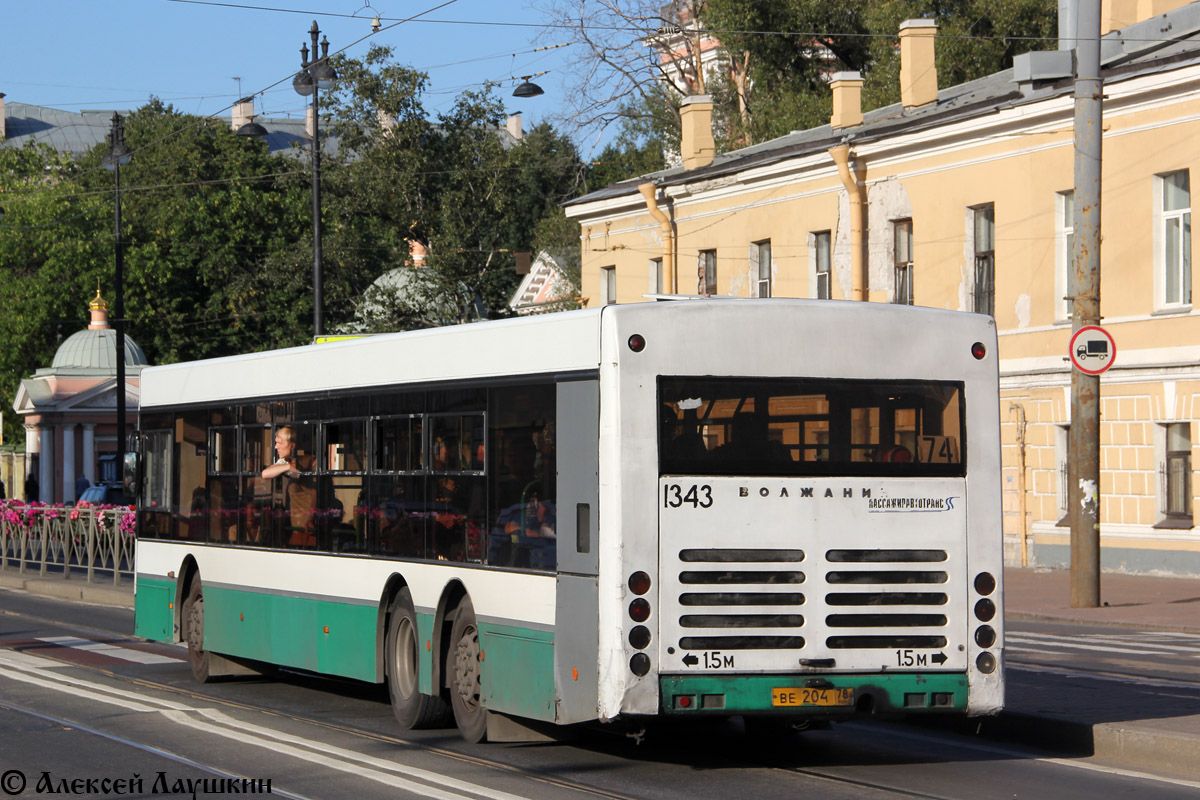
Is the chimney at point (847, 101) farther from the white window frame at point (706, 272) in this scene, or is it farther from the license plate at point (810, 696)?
the license plate at point (810, 696)

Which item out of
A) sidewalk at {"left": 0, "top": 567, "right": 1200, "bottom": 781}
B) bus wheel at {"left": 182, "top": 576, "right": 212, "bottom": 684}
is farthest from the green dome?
sidewalk at {"left": 0, "top": 567, "right": 1200, "bottom": 781}

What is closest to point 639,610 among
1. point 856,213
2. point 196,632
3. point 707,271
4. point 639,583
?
point 639,583

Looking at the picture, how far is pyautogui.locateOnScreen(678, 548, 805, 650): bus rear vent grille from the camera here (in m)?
9.36

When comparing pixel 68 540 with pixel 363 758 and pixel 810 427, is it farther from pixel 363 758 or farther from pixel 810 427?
pixel 810 427

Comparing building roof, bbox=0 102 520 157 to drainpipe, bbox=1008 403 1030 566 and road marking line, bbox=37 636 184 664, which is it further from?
road marking line, bbox=37 636 184 664

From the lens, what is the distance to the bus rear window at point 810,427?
9516 millimetres

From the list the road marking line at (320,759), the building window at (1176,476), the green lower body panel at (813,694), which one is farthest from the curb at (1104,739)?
the building window at (1176,476)

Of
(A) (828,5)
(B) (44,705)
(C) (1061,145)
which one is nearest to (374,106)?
(A) (828,5)

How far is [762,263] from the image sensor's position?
38531 mm

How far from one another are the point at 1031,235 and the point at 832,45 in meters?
27.4

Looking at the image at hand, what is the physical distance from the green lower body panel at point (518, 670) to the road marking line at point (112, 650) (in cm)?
706

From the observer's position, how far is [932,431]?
32.7ft

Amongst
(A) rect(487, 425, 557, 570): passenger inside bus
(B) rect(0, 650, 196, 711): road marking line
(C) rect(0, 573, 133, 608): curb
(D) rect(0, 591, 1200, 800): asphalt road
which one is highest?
(A) rect(487, 425, 557, 570): passenger inside bus

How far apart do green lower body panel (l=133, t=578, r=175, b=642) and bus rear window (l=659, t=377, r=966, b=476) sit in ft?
24.4
